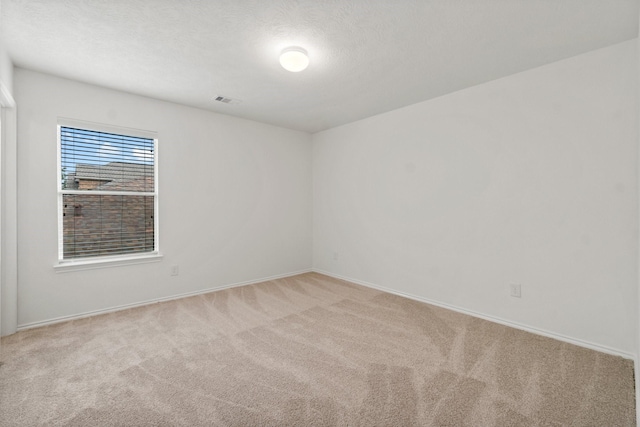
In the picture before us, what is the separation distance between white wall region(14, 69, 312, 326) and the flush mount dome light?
6.61 ft

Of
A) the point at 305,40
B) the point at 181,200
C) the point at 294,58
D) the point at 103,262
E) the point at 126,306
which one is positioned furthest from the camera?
the point at 181,200

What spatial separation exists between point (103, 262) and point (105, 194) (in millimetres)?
768

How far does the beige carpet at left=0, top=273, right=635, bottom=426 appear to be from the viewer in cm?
170

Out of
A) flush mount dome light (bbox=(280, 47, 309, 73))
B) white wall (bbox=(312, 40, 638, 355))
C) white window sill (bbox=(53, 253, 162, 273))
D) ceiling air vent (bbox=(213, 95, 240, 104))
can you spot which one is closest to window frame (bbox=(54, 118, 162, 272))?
white window sill (bbox=(53, 253, 162, 273))

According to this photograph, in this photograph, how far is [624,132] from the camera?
91.7 inches

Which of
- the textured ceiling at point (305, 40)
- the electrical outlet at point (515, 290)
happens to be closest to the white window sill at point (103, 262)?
the textured ceiling at point (305, 40)

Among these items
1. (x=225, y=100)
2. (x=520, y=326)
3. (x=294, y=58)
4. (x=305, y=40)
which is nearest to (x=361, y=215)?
(x=520, y=326)

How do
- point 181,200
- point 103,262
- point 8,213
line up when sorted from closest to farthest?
point 8,213 → point 103,262 → point 181,200

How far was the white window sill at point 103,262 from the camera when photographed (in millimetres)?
3039

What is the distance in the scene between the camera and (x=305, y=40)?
7.62ft

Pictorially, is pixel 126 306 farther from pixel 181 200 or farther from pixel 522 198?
pixel 522 198

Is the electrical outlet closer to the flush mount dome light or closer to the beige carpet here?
the beige carpet

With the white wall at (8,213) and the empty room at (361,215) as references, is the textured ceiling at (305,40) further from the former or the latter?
the white wall at (8,213)

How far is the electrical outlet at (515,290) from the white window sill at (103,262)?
402cm
